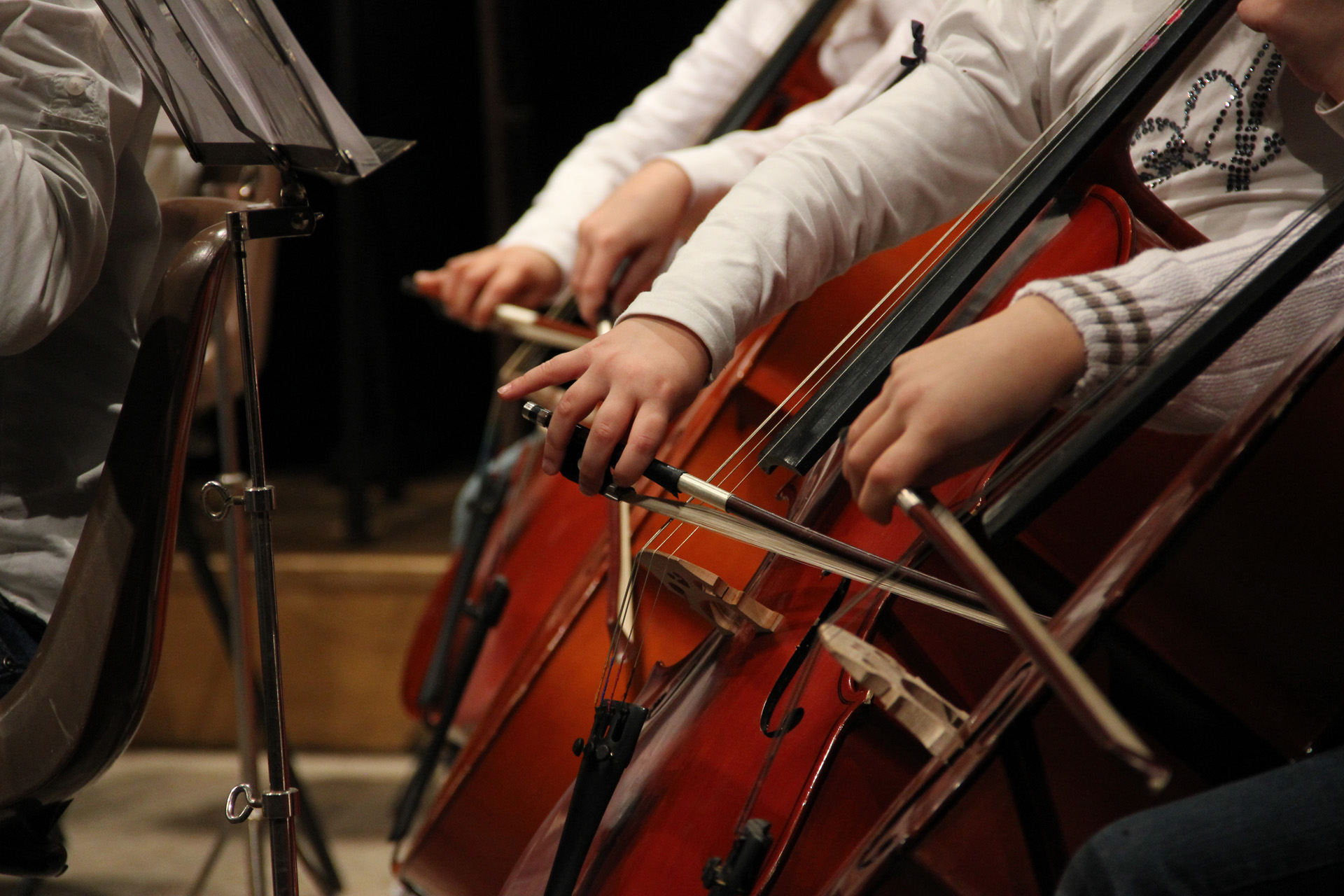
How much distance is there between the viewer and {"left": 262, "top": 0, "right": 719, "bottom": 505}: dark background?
188 cm

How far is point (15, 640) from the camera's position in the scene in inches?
25.0

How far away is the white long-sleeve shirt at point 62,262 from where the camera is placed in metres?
0.59

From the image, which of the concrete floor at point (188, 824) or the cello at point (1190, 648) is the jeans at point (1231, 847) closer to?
Answer: the cello at point (1190, 648)

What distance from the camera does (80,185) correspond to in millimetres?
608

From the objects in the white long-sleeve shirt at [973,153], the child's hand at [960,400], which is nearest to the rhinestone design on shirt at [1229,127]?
the white long-sleeve shirt at [973,153]

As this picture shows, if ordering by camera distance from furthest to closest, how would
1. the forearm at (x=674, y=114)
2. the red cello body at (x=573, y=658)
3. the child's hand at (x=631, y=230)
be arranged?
the forearm at (x=674, y=114), the child's hand at (x=631, y=230), the red cello body at (x=573, y=658)

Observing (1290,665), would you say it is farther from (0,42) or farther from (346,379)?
(346,379)

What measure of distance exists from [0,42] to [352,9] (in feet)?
5.06

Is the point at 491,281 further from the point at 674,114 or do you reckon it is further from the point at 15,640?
the point at 15,640

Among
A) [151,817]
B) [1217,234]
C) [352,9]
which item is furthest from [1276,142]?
[352,9]

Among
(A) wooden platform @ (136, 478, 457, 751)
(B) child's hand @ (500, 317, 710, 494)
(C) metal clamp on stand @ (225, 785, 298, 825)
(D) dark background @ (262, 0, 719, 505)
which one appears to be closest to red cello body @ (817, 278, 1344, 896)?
(B) child's hand @ (500, 317, 710, 494)

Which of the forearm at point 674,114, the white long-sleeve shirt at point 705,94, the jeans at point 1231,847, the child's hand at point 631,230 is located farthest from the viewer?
the forearm at point 674,114

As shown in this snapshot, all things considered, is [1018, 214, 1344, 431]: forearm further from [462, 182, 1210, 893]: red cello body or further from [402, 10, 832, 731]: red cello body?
[402, 10, 832, 731]: red cello body

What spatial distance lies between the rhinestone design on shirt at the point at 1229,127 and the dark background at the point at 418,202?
1294 millimetres
